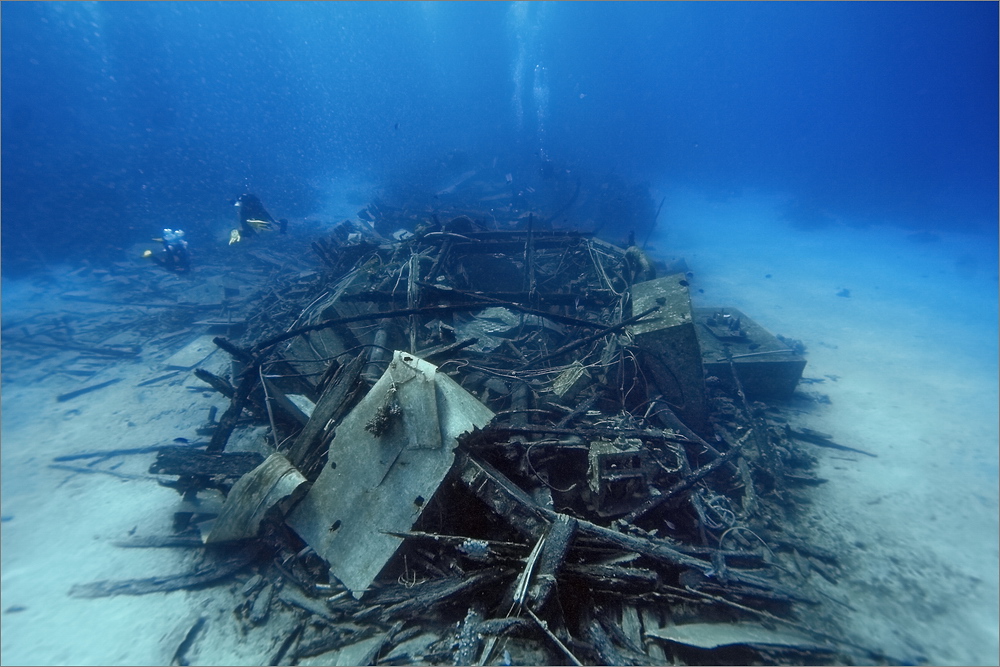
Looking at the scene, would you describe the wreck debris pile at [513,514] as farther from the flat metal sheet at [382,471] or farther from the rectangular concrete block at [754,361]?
the rectangular concrete block at [754,361]

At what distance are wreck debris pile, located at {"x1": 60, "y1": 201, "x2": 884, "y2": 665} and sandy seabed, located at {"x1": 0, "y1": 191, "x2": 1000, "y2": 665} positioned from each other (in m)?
0.34

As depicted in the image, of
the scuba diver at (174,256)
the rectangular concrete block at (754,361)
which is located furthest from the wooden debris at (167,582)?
the scuba diver at (174,256)

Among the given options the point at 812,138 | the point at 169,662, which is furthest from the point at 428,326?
the point at 812,138

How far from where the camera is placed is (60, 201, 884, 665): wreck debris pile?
315 centimetres

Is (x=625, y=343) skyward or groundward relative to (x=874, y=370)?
skyward

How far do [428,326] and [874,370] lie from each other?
11.7 meters

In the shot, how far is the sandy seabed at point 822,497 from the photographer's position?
3752 millimetres

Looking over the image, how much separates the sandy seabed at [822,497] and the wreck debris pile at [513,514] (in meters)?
0.34

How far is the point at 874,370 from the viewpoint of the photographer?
9266 mm

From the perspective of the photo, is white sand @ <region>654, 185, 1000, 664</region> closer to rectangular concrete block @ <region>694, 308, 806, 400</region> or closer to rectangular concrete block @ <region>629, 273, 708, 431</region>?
rectangular concrete block @ <region>694, 308, 806, 400</region>

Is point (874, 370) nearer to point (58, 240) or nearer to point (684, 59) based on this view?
point (58, 240)

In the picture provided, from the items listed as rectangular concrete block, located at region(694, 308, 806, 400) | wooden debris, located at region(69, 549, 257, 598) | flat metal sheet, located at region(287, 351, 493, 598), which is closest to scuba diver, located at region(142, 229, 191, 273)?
wooden debris, located at region(69, 549, 257, 598)

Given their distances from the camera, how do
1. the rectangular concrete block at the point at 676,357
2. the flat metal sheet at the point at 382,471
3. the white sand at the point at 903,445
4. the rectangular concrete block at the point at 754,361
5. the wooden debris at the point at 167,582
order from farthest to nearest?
the rectangular concrete block at the point at 754,361 → the rectangular concrete block at the point at 676,357 → the wooden debris at the point at 167,582 → the white sand at the point at 903,445 → the flat metal sheet at the point at 382,471

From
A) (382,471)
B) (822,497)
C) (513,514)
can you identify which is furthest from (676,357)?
(382,471)
